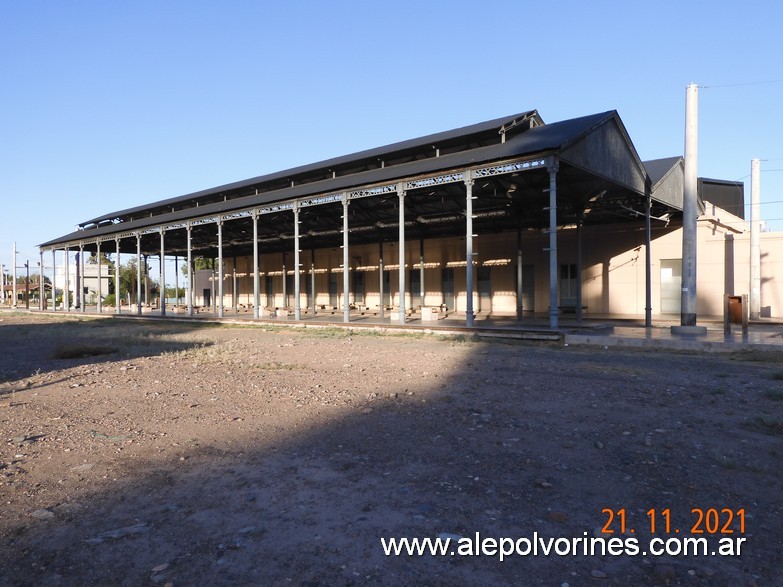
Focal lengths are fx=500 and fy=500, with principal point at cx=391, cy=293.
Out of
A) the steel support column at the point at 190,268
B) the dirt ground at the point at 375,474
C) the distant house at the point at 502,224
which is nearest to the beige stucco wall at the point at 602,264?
the distant house at the point at 502,224

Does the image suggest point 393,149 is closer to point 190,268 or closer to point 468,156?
point 468,156

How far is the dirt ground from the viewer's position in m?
2.85

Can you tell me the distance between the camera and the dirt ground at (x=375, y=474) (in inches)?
112

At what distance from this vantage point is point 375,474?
423 centimetres

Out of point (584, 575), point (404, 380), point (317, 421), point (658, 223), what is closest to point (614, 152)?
point (658, 223)

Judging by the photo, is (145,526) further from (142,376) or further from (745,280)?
(745,280)

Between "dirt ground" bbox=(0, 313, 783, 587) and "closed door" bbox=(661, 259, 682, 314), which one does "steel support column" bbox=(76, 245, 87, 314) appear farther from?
"closed door" bbox=(661, 259, 682, 314)

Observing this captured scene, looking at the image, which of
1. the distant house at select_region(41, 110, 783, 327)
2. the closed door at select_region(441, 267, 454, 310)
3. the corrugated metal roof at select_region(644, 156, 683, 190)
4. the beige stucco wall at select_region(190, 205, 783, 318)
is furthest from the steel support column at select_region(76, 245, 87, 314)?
the corrugated metal roof at select_region(644, 156, 683, 190)

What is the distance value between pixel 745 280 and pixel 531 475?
20.6 m

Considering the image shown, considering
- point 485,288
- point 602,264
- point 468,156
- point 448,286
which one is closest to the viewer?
point 468,156

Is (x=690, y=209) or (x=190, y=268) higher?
(x=690, y=209)

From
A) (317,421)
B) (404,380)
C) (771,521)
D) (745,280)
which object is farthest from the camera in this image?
(745,280)

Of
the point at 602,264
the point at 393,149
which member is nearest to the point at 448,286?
the point at 602,264

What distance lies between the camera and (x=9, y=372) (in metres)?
9.87
